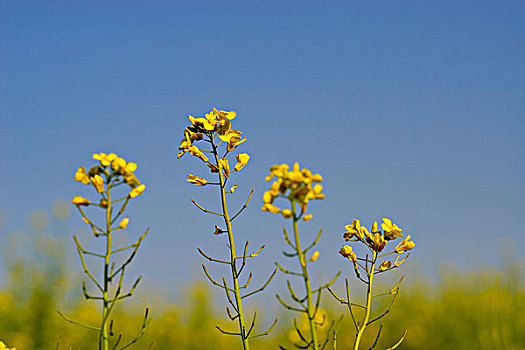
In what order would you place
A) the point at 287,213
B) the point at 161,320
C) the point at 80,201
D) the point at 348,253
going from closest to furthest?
the point at 287,213, the point at 80,201, the point at 348,253, the point at 161,320

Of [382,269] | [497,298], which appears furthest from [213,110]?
[497,298]

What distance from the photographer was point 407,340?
9.46 meters

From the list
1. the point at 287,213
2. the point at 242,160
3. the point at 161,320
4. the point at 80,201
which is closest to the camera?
the point at 287,213

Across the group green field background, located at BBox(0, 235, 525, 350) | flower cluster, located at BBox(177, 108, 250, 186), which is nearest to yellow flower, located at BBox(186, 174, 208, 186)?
flower cluster, located at BBox(177, 108, 250, 186)

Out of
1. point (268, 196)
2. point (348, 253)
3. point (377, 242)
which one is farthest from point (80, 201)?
point (377, 242)

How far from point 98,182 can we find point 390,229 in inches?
41.7

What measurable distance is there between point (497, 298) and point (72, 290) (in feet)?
19.3

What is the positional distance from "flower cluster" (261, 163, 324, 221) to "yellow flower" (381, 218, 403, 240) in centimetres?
56

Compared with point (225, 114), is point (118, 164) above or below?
below

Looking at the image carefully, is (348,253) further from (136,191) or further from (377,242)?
(136,191)

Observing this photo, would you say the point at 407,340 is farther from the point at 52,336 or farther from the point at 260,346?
the point at 52,336

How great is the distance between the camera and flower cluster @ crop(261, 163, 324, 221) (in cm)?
167

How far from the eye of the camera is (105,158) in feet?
6.07

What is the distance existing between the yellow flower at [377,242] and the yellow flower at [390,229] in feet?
0.09
